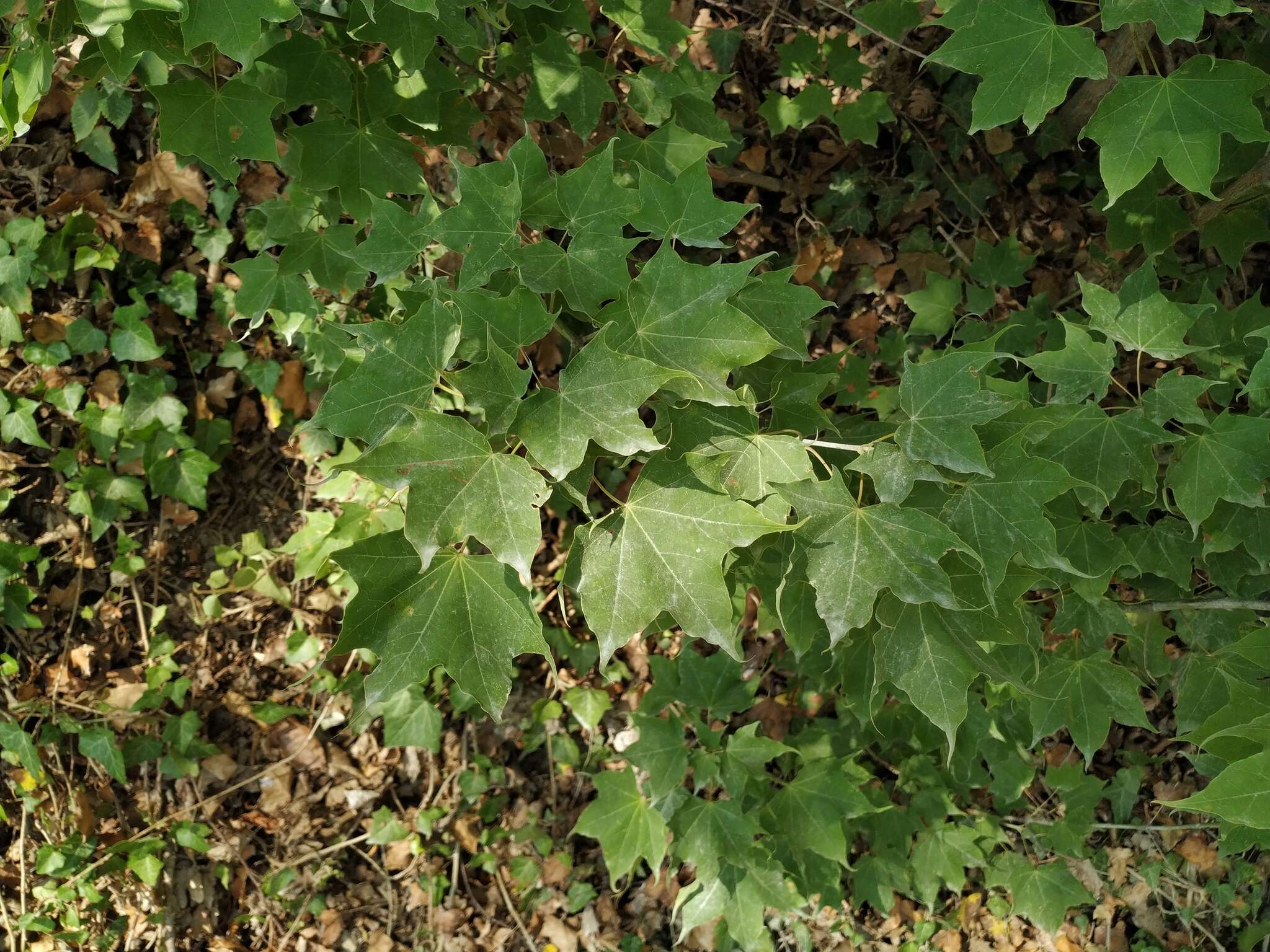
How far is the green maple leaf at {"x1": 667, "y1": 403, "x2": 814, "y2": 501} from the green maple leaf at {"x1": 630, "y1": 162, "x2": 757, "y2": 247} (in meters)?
0.41

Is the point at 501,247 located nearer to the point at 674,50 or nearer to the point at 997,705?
the point at 674,50

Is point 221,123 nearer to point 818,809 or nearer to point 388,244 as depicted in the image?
point 388,244

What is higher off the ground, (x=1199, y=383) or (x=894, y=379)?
(x=1199, y=383)

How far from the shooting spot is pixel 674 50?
2.79 metres

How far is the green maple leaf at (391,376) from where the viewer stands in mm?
1600

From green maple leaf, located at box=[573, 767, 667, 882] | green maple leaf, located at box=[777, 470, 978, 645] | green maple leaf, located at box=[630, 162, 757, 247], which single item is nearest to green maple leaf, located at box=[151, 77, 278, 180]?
green maple leaf, located at box=[630, 162, 757, 247]

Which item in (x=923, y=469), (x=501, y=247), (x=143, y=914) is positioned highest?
(x=501, y=247)

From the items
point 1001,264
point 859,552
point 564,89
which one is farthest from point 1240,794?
point 1001,264

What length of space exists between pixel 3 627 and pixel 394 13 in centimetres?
268

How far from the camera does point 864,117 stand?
3.16 meters

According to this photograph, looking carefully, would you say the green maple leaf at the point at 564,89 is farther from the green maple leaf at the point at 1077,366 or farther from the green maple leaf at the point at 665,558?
the green maple leaf at the point at 1077,366

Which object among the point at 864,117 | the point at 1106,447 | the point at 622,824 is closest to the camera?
the point at 1106,447

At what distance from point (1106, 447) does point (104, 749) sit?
10.9ft

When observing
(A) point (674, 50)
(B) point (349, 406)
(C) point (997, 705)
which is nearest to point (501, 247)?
(B) point (349, 406)
